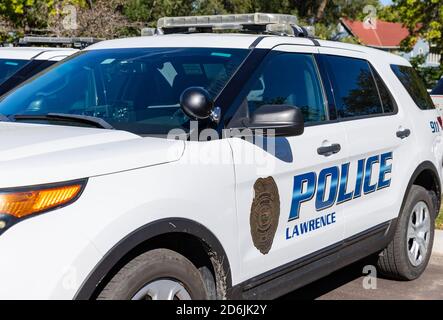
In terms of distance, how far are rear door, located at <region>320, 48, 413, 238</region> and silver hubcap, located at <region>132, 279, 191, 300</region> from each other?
152 cm

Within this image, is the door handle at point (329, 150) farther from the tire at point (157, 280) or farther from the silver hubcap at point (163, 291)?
the silver hubcap at point (163, 291)

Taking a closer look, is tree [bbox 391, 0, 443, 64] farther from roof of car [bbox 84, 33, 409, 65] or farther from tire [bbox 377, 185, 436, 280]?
roof of car [bbox 84, 33, 409, 65]

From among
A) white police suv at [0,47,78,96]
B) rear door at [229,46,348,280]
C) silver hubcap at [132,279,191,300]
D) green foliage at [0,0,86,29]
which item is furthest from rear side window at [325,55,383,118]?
green foliage at [0,0,86,29]

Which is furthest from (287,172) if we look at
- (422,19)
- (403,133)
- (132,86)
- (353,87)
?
(422,19)

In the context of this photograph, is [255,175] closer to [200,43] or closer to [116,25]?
[200,43]

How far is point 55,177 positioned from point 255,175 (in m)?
1.18

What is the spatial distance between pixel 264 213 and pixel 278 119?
50 centimetres

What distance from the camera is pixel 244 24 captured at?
4832mm

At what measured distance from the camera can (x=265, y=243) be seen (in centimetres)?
355

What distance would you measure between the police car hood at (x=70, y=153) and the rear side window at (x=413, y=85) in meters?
2.86

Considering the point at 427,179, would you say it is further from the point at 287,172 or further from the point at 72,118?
the point at 72,118

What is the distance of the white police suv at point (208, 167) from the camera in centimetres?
262

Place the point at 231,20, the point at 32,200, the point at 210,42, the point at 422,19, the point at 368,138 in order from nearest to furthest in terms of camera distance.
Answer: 1. the point at 32,200
2. the point at 210,42
3. the point at 368,138
4. the point at 231,20
5. the point at 422,19
